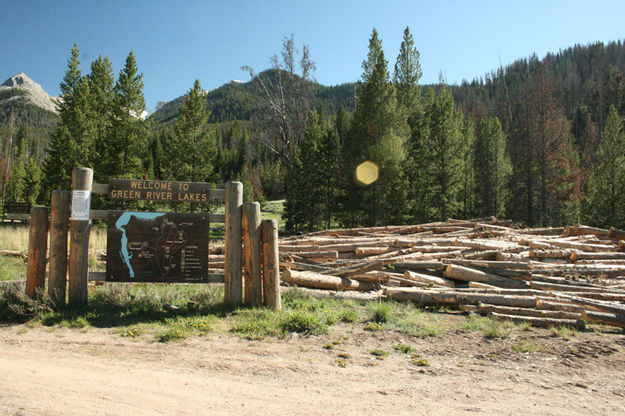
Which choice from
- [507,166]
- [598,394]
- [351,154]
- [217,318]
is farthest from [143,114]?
[507,166]

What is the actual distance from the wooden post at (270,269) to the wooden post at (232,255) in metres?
0.51

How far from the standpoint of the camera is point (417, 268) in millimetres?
9984

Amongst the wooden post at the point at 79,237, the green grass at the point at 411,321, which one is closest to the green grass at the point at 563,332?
the green grass at the point at 411,321

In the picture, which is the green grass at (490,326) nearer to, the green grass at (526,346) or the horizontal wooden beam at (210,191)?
the green grass at (526,346)

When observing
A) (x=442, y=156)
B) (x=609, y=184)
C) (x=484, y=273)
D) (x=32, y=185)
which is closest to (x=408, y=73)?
(x=442, y=156)

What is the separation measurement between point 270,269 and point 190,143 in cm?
2475

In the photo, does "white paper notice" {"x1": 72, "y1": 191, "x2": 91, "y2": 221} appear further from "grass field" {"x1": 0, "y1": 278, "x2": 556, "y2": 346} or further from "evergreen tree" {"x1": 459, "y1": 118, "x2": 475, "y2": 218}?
"evergreen tree" {"x1": 459, "y1": 118, "x2": 475, "y2": 218}

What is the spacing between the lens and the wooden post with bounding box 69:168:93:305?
659 cm

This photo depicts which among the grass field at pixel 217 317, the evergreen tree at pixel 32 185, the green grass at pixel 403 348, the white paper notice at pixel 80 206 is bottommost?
the green grass at pixel 403 348

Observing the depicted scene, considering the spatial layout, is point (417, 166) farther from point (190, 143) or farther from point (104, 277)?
point (104, 277)

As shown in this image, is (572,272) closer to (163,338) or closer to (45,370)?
(163,338)

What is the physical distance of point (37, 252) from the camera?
6652 mm

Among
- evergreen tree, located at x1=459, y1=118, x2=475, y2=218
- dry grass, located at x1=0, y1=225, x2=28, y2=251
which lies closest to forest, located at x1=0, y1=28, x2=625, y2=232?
evergreen tree, located at x1=459, y1=118, x2=475, y2=218

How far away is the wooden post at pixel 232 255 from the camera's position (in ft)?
22.4
